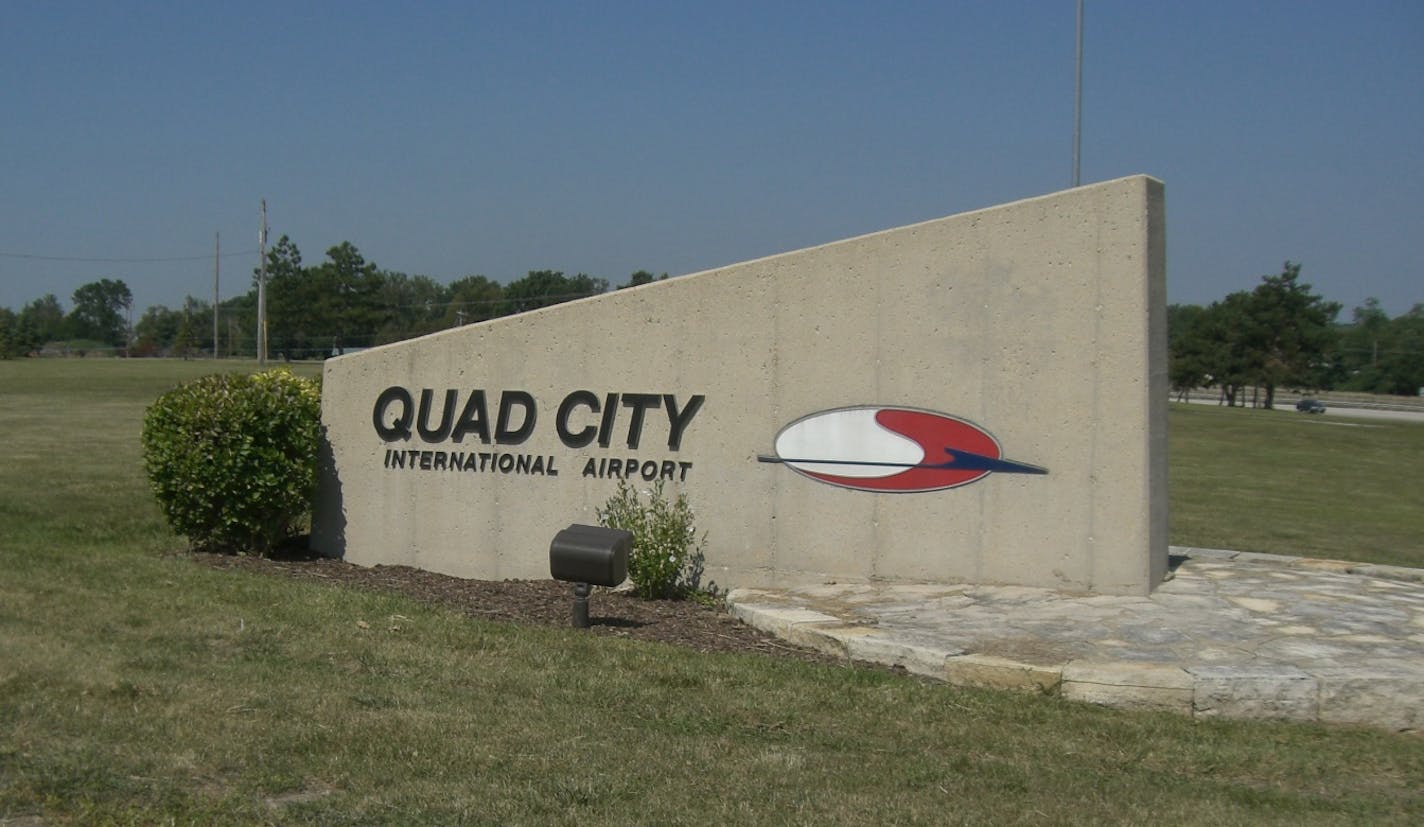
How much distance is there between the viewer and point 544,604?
9578 millimetres

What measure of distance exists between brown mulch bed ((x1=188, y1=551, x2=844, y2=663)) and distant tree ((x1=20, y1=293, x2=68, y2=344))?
102581mm

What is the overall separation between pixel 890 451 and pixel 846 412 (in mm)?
458

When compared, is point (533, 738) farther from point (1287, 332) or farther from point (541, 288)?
point (1287, 332)

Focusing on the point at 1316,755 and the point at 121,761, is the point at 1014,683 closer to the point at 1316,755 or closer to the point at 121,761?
the point at 1316,755

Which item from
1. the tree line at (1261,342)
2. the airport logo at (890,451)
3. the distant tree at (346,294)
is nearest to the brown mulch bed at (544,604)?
the airport logo at (890,451)

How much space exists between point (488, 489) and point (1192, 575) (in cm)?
583

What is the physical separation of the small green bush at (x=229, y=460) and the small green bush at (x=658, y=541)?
297 cm

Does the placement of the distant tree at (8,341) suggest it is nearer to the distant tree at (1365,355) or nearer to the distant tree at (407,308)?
the distant tree at (407,308)

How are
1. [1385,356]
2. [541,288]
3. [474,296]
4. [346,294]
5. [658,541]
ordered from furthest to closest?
[1385,356], [346,294], [474,296], [541,288], [658,541]

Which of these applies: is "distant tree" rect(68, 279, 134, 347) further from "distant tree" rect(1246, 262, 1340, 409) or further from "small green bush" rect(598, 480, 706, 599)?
"small green bush" rect(598, 480, 706, 599)

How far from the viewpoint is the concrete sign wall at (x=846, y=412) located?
9.02m

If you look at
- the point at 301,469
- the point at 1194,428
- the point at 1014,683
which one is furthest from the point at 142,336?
the point at 1014,683

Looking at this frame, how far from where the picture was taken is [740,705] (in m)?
6.59

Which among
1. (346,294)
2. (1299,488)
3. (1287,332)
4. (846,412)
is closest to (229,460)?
(846,412)
